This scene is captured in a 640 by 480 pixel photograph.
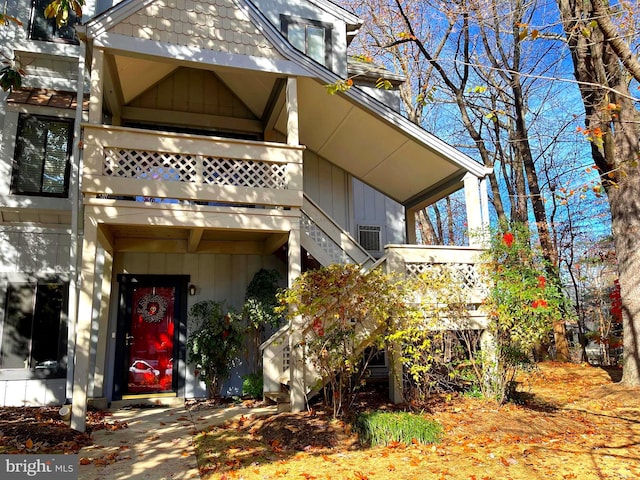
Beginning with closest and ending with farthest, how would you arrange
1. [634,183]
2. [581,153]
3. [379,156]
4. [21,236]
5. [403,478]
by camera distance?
[403,478], [21,236], [634,183], [379,156], [581,153]

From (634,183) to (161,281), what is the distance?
953 centimetres

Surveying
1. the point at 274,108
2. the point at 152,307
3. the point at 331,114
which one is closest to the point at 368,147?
the point at 331,114

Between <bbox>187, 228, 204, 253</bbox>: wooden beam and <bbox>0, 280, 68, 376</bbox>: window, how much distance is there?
93.4 inches

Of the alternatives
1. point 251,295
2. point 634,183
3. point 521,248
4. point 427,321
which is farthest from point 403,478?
point 634,183

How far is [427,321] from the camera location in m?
6.89

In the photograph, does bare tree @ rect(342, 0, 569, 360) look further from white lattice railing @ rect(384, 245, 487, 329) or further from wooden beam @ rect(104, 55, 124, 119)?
wooden beam @ rect(104, 55, 124, 119)

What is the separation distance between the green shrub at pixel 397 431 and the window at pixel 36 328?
586 centimetres

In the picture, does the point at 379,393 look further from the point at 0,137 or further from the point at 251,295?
the point at 0,137

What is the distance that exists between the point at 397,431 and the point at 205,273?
5278 millimetres

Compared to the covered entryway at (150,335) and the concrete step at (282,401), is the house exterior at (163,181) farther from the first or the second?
the concrete step at (282,401)

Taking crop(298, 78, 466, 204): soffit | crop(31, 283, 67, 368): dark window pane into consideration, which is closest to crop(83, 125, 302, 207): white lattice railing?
crop(298, 78, 466, 204): soffit

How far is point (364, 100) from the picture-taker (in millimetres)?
7980

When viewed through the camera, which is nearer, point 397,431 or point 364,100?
point 397,431

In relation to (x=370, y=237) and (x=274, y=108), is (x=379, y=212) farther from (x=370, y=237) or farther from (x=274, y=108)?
(x=274, y=108)
